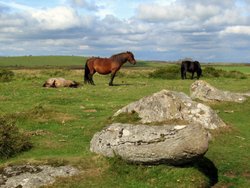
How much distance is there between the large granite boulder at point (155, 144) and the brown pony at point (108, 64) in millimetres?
22374

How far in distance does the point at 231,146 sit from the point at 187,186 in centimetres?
458

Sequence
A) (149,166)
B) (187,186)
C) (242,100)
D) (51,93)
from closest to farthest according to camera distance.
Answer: (187,186) < (149,166) < (242,100) < (51,93)

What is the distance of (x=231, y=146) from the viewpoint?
1480 centimetres

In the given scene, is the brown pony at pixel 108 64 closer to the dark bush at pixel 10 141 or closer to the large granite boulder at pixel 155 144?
the dark bush at pixel 10 141

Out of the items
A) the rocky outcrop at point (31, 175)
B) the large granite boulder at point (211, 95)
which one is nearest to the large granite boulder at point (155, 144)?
the rocky outcrop at point (31, 175)

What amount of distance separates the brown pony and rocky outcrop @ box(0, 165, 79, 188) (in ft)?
77.7

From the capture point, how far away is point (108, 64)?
3556cm

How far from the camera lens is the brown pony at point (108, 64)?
115 feet

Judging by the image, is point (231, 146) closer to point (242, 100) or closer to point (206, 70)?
point (242, 100)

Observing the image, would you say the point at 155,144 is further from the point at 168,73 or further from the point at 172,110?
the point at 168,73

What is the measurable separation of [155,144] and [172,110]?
17.3 ft

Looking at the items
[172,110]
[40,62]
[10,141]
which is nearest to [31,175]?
[10,141]

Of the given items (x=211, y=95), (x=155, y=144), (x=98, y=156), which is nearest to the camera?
(x=155, y=144)

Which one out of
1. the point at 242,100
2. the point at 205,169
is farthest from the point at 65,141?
the point at 242,100
